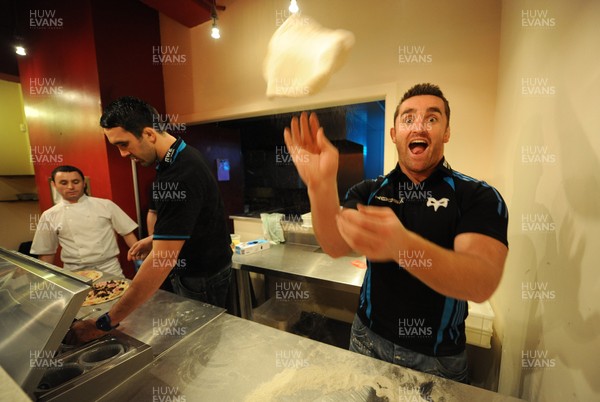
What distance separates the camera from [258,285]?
10.3 ft

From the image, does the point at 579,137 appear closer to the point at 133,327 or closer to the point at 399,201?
the point at 399,201

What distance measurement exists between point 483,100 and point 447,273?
5.44 feet

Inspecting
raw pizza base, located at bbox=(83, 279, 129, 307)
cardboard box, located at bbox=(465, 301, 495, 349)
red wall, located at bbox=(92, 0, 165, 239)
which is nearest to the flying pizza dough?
raw pizza base, located at bbox=(83, 279, 129, 307)

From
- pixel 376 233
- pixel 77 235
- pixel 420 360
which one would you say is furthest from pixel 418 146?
pixel 77 235

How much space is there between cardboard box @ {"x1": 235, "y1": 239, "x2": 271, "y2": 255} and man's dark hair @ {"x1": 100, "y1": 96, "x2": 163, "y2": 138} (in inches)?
53.9

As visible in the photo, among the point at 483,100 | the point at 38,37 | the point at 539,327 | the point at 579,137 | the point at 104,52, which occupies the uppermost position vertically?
the point at 38,37

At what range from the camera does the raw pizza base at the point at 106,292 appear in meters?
1.34

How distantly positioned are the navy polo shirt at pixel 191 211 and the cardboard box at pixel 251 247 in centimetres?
79

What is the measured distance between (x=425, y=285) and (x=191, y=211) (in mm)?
1051

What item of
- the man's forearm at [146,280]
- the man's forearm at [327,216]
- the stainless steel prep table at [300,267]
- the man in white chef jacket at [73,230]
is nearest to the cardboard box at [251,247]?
the stainless steel prep table at [300,267]

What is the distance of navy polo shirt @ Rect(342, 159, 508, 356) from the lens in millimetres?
876

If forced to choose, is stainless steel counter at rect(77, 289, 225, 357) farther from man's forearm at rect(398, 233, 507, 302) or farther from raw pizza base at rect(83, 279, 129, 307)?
man's forearm at rect(398, 233, 507, 302)

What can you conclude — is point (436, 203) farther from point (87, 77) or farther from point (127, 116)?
point (87, 77)

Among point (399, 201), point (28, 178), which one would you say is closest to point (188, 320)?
point (399, 201)
